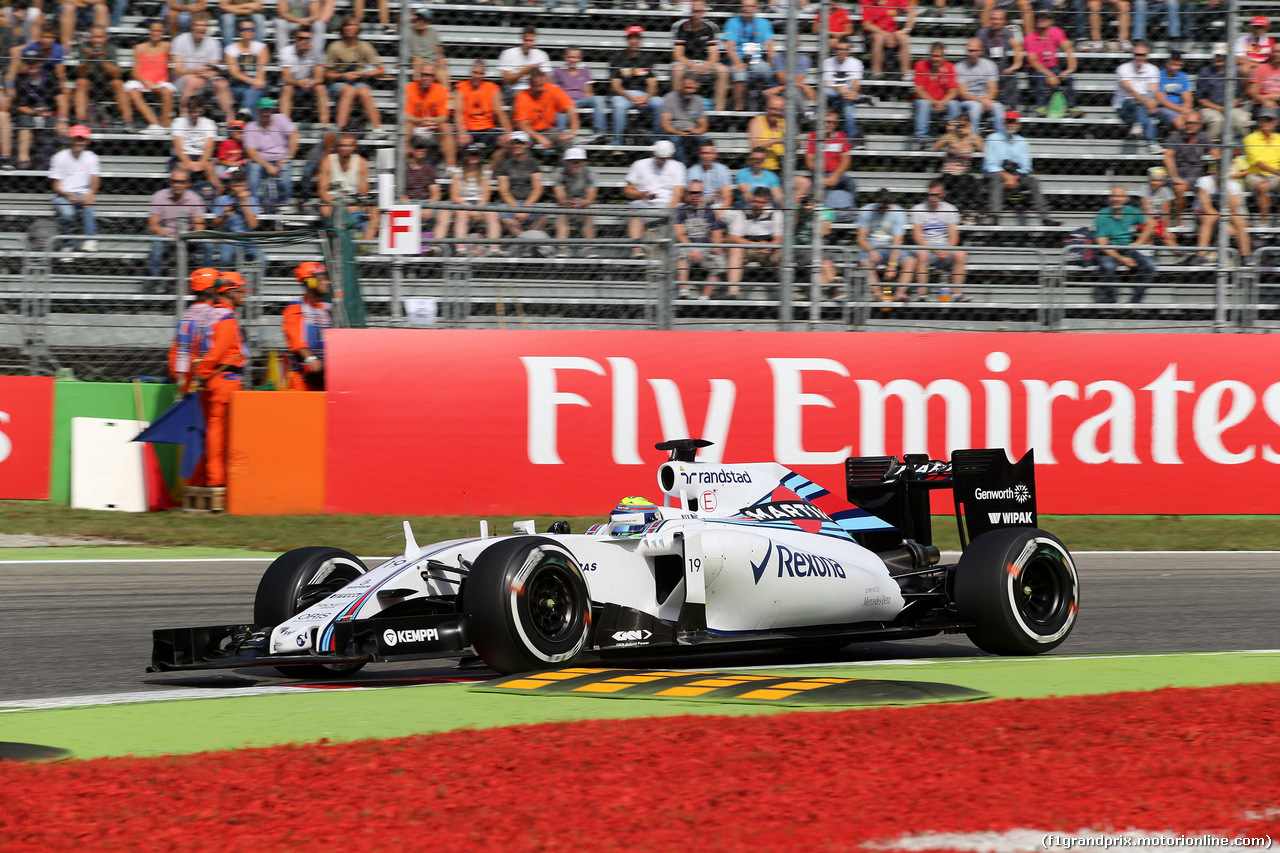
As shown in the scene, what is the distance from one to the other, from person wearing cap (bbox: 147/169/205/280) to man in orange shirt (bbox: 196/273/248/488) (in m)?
1.28

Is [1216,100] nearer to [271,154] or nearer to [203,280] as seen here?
[271,154]

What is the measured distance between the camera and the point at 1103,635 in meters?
7.84

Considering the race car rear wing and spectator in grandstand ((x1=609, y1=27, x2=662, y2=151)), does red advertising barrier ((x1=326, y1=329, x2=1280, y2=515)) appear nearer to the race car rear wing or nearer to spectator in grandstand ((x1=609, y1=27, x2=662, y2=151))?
spectator in grandstand ((x1=609, y1=27, x2=662, y2=151))

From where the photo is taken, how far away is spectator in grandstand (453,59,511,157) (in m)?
13.4

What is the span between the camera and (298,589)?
6.44 m

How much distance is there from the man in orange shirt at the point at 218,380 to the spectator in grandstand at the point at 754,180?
14.0ft

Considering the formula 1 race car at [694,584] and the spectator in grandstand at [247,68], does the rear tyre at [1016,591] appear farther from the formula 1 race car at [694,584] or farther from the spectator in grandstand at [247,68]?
the spectator in grandstand at [247,68]

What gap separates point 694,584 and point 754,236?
261 inches

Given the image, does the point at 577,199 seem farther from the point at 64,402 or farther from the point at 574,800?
the point at 574,800

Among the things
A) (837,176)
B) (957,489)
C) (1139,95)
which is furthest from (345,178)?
(1139,95)

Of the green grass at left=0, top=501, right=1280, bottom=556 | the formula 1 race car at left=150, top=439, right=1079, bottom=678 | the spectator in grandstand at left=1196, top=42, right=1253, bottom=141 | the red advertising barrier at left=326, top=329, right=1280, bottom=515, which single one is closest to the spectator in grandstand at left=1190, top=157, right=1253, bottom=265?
the spectator in grandstand at left=1196, top=42, right=1253, bottom=141

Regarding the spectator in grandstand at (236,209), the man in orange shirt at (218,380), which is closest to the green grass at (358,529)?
the man in orange shirt at (218,380)

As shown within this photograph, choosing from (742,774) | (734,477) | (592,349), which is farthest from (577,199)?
(742,774)

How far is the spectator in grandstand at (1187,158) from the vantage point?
13464 millimetres
